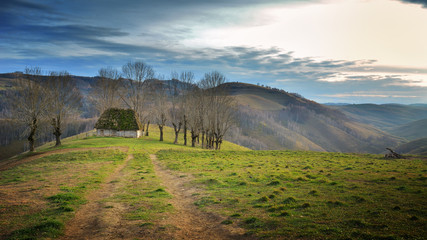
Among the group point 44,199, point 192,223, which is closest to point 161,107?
point 44,199

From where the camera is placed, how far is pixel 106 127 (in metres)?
63.2

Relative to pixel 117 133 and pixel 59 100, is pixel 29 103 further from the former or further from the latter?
pixel 117 133

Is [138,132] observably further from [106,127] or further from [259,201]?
[259,201]

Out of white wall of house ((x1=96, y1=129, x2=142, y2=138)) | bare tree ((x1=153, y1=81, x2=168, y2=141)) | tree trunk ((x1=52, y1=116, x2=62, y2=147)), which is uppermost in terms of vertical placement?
bare tree ((x1=153, y1=81, x2=168, y2=141))

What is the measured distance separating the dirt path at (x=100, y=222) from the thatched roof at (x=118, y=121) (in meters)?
50.2

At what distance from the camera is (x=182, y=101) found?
58.6m

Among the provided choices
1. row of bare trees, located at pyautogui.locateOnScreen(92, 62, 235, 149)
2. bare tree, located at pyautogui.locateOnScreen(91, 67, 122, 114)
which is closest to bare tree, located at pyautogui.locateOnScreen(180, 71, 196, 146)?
row of bare trees, located at pyautogui.locateOnScreen(92, 62, 235, 149)

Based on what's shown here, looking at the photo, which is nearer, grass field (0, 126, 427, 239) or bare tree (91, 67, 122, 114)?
grass field (0, 126, 427, 239)

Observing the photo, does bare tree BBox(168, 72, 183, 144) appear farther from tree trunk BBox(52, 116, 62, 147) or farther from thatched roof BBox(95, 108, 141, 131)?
tree trunk BBox(52, 116, 62, 147)

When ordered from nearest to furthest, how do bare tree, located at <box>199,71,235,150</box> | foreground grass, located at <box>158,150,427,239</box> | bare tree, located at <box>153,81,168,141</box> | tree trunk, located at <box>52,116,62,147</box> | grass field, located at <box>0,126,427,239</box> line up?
foreground grass, located at <box>158,150,427,239</box> < grass field, located at <box>0,126,427,239</box> < tree trunk, located at <box>52,116,62,147</box> < bare tree, located at <box>199,71,235,150</box> < bare tree, located at <box>153,81,168,141</box>

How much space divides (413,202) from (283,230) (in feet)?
28.6

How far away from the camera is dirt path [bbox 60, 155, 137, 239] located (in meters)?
9.91

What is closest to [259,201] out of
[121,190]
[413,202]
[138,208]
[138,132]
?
[138,208]

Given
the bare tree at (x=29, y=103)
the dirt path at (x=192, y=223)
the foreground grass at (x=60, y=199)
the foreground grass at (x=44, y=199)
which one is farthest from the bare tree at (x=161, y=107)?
the dirt path at (x=192, y=223)
